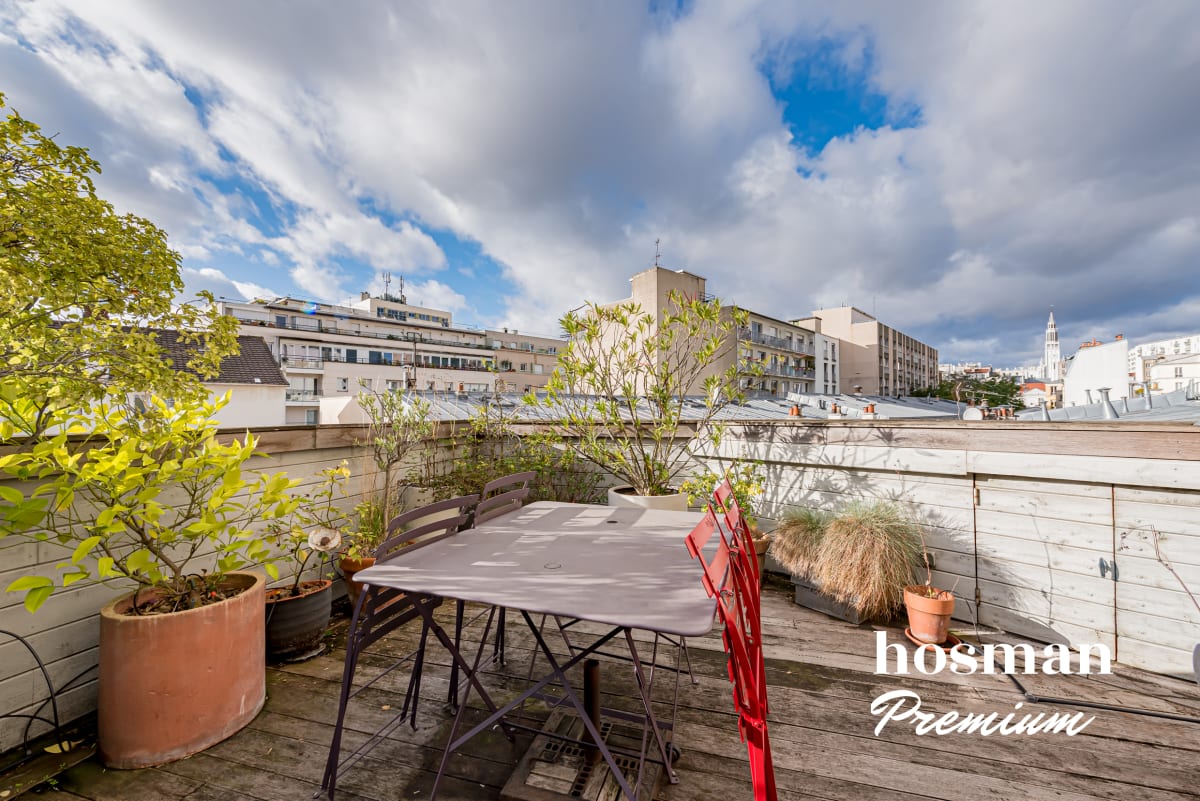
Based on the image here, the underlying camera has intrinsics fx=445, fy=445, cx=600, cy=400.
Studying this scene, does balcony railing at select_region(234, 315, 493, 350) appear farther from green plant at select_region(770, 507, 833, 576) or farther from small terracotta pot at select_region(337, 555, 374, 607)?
green plant at select_region(770, 507, 833, 576)

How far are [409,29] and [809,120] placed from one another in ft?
30.6

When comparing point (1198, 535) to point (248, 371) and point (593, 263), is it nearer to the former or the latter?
point (248, 371)

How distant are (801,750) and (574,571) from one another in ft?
4.11

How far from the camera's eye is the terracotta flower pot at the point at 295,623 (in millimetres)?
2438

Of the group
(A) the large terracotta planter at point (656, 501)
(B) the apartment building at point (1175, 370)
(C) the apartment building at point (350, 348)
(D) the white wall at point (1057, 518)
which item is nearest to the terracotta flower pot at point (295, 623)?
(A) the large terracotta planter at point (656, 501)

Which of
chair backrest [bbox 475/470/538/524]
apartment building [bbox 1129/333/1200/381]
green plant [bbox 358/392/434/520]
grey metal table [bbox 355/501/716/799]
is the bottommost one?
grey metal table [bbox 355/501/716/799]

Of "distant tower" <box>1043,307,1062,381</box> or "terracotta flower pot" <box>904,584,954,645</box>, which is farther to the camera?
"distant tower" <box>1043,307,1062,381</box>

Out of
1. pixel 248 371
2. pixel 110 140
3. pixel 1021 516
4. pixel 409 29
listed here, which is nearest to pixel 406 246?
pixel 248 371

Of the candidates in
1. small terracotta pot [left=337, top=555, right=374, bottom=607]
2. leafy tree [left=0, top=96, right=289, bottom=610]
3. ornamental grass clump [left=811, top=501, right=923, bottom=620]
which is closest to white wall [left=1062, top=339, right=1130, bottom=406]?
ornamental grass clump [left=811, top=501, right=923, bottom=620]

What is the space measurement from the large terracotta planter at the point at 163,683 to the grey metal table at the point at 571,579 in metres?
0.95

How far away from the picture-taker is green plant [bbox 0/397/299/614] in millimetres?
1549

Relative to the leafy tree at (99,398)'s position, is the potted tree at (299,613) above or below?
below

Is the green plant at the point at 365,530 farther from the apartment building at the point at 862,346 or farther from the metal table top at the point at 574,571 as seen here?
the apartment building at the point at 862,346

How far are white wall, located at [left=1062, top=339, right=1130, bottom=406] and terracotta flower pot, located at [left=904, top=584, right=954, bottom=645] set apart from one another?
9492 millimetres
